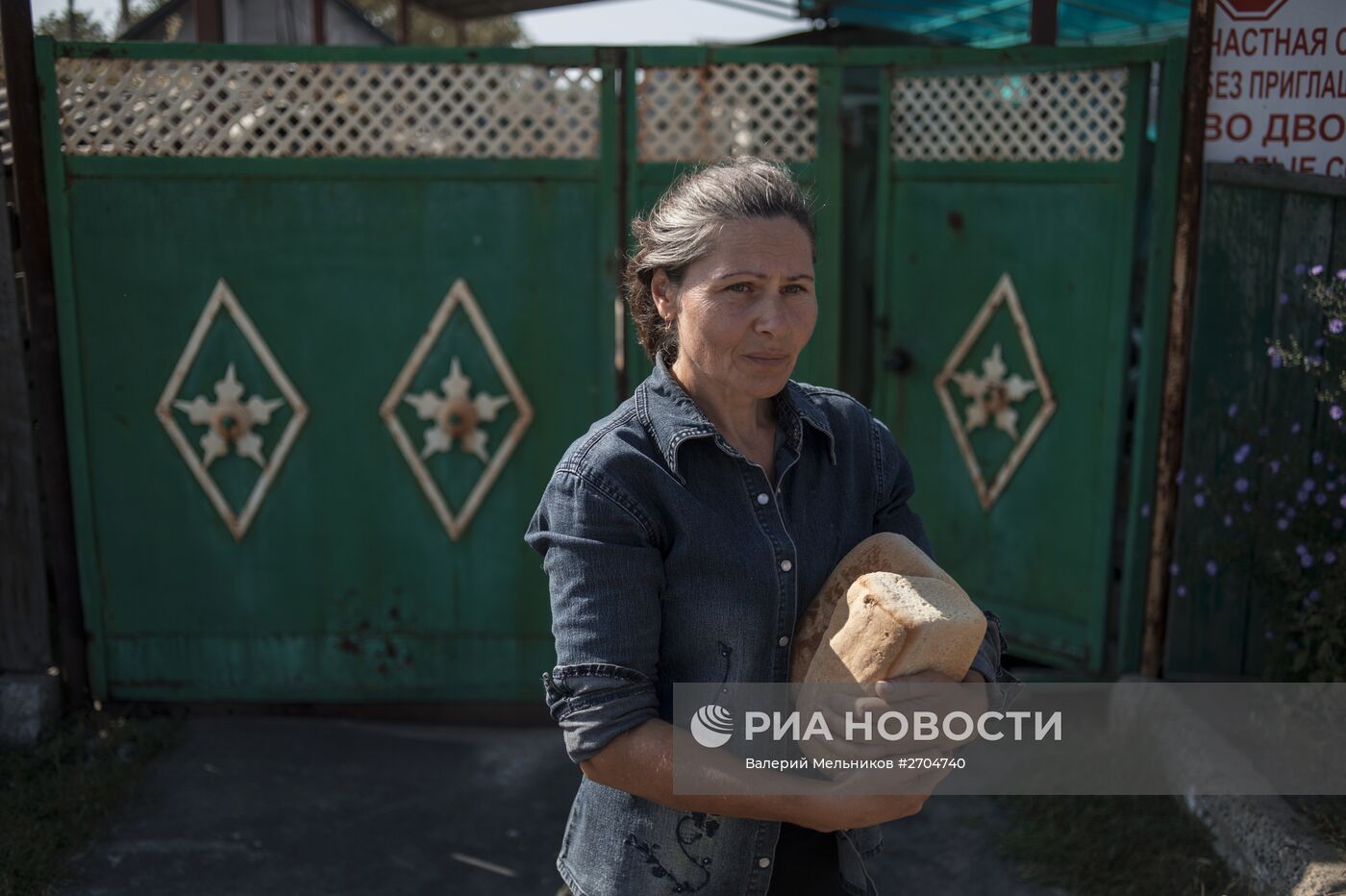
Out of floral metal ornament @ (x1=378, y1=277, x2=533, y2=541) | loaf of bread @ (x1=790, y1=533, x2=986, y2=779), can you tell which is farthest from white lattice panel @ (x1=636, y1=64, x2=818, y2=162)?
loaf of bread @ (x1=790, y1=533, x2=986, y2=779)

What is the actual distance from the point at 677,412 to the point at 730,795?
21.5 inches

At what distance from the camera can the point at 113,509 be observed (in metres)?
4.07

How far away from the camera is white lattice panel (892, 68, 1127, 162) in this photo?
3918mm

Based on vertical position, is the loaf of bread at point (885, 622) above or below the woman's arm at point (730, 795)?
above

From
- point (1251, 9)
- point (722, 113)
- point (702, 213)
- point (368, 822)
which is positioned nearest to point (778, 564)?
point (702, 213)

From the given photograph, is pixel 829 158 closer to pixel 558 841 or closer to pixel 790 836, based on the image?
pixel 558 841

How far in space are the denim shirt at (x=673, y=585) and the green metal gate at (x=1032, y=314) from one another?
2277 millimetres

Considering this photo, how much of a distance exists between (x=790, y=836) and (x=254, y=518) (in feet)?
9.03

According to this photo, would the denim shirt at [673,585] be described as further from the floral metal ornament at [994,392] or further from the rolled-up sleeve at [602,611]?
the floral metal ornament at [994,392]

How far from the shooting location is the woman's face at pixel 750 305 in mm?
1785

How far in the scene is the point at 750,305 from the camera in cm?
179

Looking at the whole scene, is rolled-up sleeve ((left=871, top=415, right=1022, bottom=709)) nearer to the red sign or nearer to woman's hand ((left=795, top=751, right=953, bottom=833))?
woman's hand ((left=795, top=751, right=953, bottom=833))

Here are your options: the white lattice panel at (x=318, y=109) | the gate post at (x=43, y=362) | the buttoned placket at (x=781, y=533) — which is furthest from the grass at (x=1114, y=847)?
the gate post at (x=43, y=362)

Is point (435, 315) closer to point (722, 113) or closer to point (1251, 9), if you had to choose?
point (722, 113)
